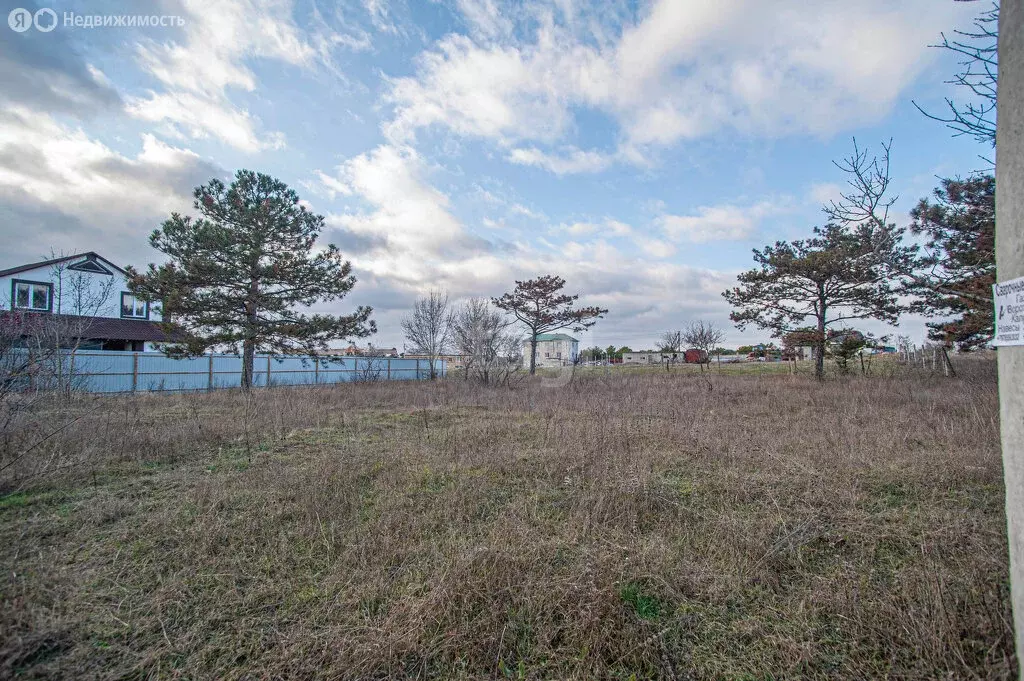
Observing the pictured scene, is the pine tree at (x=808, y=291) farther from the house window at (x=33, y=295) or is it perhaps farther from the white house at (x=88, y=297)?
the house window at (x=33, y=295)

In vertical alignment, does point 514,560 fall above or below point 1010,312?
below

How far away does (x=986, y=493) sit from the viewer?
159 inches

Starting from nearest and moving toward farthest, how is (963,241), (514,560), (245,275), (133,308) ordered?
(514,560), (963,241), (245,275), (133,308)

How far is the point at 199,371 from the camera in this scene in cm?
1802

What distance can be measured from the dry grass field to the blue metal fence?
32.7 ft

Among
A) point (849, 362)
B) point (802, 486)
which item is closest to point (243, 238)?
point (802, 486)

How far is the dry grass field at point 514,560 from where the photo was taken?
214 cm

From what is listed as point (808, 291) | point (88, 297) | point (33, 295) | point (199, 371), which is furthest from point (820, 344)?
point (33, 295)

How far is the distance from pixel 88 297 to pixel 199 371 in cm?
458

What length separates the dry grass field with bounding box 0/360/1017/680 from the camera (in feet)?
7.02

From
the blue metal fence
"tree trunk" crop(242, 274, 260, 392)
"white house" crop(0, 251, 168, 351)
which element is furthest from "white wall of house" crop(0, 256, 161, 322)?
"tree trunk" crop(242, 274, 260, 392)

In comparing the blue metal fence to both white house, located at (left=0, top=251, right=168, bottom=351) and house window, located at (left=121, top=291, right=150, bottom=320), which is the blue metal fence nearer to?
white house, located at (left=0, top=251, right=168, bottom=351)

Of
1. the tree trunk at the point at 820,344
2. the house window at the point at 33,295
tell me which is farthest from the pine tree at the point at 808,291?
the house window at the point at 33,295

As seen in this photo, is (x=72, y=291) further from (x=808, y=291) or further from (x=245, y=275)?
(x=808, y=291)
